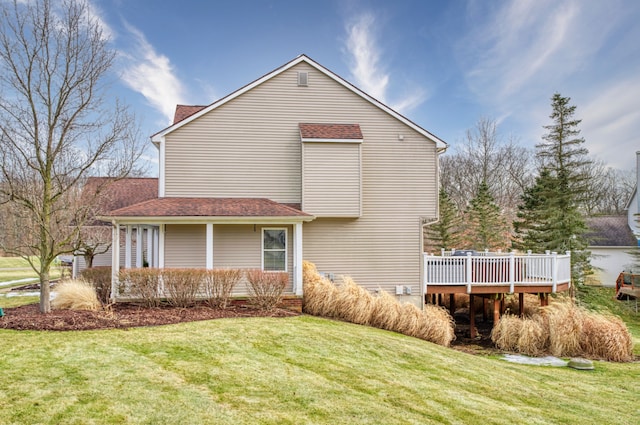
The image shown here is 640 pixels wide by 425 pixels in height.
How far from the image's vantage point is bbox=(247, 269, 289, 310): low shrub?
10938mm

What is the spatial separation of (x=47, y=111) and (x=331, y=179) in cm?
820

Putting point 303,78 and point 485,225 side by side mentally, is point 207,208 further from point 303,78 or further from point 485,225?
point 485,225

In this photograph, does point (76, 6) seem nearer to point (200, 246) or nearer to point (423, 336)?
point (200, 246)

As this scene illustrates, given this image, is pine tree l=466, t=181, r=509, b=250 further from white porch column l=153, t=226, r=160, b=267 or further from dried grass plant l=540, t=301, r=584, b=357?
white porch column l=153, t=226, r=160, b=267

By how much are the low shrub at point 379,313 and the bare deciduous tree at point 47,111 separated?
6446 millimetres

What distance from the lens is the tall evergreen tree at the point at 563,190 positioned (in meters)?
21.8

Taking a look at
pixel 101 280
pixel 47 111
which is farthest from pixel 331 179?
pixel 47 111

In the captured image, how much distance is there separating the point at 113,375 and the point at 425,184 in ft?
39.4

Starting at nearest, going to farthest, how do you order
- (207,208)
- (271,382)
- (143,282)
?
1. (271,382)
2. (143,282)
3. (207,208)

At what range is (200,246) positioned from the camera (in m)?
13.2

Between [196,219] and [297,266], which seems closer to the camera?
[196,219]

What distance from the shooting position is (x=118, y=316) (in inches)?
364

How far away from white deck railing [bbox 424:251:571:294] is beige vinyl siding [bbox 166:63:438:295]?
0.90m

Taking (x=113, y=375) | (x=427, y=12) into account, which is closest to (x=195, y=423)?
(x=113, y=375)
